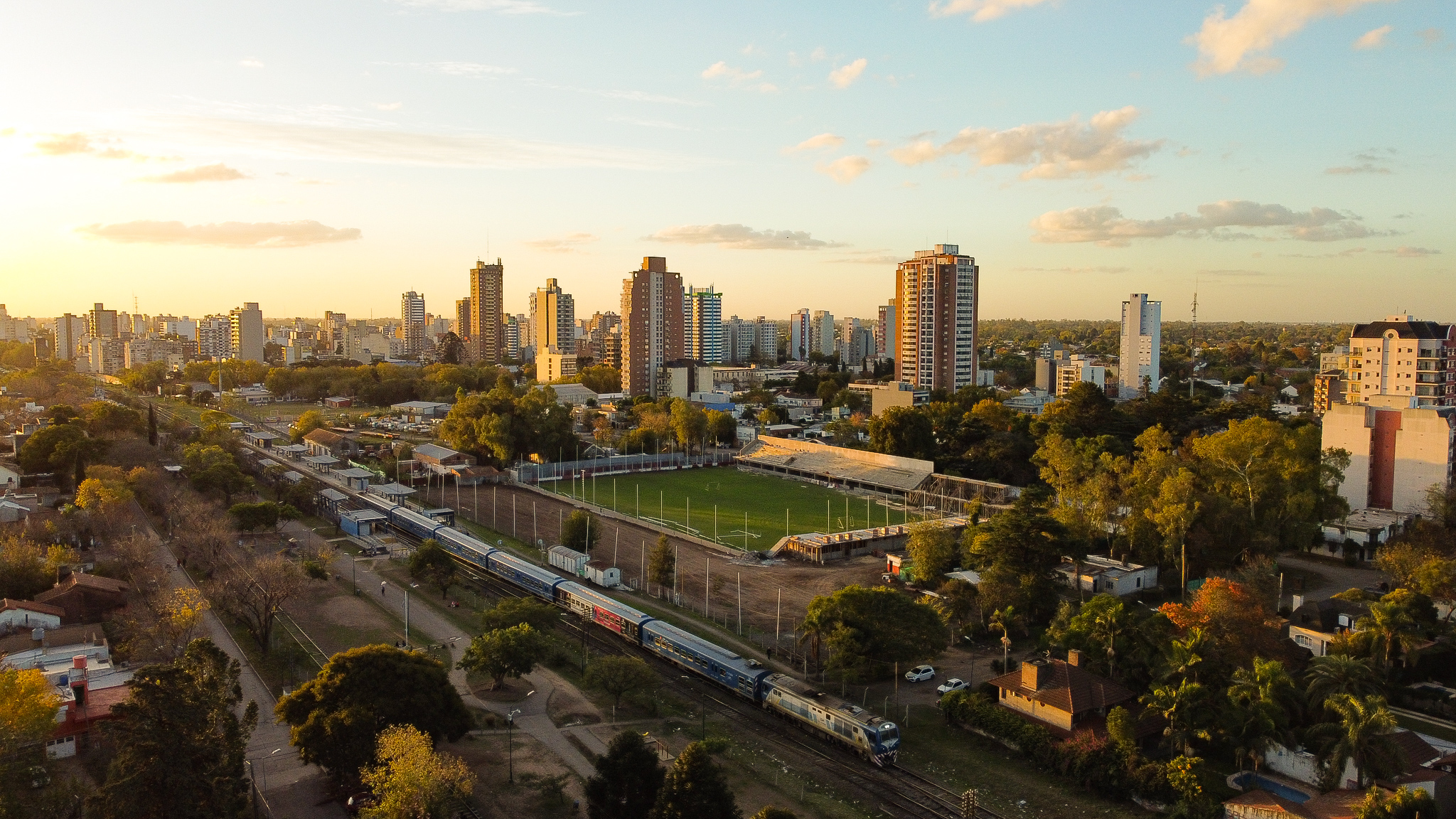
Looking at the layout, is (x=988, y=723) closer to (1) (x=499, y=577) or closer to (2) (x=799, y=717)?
(2) (x=799, y=717)

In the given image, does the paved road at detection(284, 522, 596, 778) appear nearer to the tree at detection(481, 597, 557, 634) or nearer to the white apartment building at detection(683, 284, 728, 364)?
the tree at detection(481, 597, 557, 634)

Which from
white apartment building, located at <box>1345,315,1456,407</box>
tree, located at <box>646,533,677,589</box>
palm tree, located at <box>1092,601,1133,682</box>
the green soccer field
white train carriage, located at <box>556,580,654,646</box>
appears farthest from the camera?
white apartment building, located at <box>1345,315,1456,407</box>

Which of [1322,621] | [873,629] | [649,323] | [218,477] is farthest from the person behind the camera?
[649,323]

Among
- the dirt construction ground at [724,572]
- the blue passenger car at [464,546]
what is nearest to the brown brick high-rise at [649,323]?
the dirt construction ground at [724,572]

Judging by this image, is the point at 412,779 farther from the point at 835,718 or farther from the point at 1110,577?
the point at 1110,577

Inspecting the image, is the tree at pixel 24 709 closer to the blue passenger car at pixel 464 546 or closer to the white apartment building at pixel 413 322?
the blue passenger car at pixel 464 546

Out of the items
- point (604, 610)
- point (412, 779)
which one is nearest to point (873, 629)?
point (604, 610)

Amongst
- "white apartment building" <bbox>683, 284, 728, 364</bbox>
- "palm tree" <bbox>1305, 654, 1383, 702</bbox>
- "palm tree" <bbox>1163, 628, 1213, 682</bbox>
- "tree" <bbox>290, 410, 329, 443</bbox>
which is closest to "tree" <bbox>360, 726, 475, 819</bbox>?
"palm tree" <bbox>1163, 628, 1213, 682</bbox>
